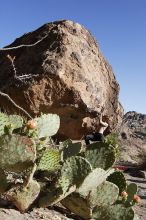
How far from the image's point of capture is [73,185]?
205 inches

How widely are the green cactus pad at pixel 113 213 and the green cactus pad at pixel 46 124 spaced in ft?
3.34

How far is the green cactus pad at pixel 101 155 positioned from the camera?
5.62 m

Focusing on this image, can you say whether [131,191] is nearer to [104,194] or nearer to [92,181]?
[104,194]

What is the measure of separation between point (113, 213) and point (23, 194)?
1213mm

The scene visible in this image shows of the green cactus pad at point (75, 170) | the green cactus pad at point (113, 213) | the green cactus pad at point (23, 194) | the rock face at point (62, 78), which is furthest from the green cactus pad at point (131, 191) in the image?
the rock face at point (62, 78)

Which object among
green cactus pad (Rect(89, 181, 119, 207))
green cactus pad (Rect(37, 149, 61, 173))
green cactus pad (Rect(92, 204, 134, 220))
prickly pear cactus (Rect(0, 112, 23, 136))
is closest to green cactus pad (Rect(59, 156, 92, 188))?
green cactus pad (Rect(37, 149, 61, 173))

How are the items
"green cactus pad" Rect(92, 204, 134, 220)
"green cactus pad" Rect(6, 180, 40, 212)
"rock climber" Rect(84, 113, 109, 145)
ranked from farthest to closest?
"rock climber" Rect(84, 113, 109, 145), "green cactus pad" Rect(92, 204, 134, 220), "green cactus pad" Rect(6, 180, 40, 212)

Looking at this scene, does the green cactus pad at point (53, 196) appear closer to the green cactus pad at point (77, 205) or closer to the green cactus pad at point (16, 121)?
the green cactus pad at point (77, 205)

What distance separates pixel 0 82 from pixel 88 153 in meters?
4.05

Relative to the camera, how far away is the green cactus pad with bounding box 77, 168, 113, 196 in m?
5.23

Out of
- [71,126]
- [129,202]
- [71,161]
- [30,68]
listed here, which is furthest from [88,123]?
[71,161]

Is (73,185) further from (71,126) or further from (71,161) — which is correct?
(71,126)

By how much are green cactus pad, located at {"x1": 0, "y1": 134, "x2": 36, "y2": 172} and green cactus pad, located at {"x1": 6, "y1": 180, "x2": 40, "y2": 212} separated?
13.7 inches

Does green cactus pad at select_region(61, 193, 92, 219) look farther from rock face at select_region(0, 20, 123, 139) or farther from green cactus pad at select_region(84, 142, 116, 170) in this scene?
rock face at select_region(0, 20, 123, 139)
